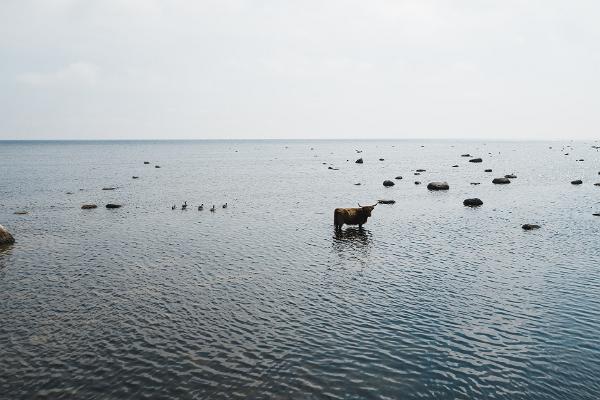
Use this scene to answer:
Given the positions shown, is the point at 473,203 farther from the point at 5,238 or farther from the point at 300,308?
the point at 5,238

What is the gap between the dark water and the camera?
18062 mm

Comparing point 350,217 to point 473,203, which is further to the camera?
point 473,203

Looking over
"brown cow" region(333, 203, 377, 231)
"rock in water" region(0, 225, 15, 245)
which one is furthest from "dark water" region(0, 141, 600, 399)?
"brown cow" region(333, 203, 377, 231)

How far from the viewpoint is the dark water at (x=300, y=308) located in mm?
18062

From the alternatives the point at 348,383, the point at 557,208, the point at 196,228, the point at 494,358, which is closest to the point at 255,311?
the point at 348,383

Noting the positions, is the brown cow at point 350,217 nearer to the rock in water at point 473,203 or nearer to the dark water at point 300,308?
the dark water at point 300,308

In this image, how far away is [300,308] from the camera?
2564 cm

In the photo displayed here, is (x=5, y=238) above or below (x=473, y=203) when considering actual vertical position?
above

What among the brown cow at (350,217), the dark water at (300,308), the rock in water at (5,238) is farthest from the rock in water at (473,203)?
the rock in water at (5,238)

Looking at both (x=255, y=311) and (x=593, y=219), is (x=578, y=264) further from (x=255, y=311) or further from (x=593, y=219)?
(x=255, y=311)

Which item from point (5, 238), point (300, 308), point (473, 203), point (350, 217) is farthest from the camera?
point (473, 203)

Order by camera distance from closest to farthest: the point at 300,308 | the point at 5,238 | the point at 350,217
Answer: the point at 300,308 → the point at 5,238 → the point at 350,217

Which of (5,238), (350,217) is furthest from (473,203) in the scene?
(5,238)

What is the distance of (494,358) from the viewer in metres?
19.7
